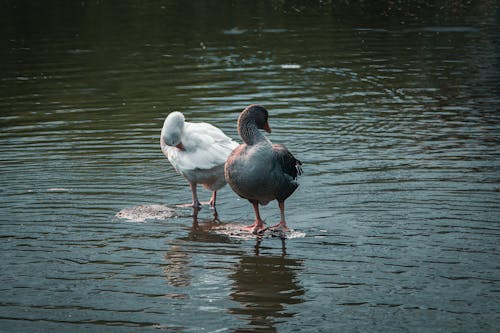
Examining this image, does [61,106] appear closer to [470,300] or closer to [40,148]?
[40,148]

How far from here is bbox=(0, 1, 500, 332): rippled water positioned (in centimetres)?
789

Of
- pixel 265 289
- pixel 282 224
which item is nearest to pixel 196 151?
pixel 282 224

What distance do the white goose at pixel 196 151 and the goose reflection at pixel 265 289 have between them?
73.9 inches

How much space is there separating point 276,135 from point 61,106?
224 inches

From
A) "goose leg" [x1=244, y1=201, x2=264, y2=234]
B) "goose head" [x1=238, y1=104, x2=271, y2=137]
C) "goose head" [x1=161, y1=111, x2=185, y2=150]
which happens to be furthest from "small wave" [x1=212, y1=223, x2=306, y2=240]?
"goose head" [x1=161, y1=111, x2=185, y2=150]

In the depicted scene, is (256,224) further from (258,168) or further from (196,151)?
(196,151)

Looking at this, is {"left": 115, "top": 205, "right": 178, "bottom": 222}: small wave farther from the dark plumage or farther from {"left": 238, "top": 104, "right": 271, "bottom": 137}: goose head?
{"left": 238, "top": 104, "right": 271, "bottom": 137}: goose head

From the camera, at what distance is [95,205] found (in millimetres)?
11180

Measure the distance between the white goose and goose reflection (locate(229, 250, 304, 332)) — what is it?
1877 millimetres

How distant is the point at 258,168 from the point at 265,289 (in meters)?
1.74

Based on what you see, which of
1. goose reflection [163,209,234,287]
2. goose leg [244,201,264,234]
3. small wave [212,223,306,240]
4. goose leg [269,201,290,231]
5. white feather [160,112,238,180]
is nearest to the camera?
goose reflection [163,209,234,287]

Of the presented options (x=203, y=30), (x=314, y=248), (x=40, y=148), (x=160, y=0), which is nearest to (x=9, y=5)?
(x=160, y=0)

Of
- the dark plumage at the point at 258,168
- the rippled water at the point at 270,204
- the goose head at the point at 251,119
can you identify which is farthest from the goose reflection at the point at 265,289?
the goose head at the point at 251,119

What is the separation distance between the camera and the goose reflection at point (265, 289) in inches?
302
